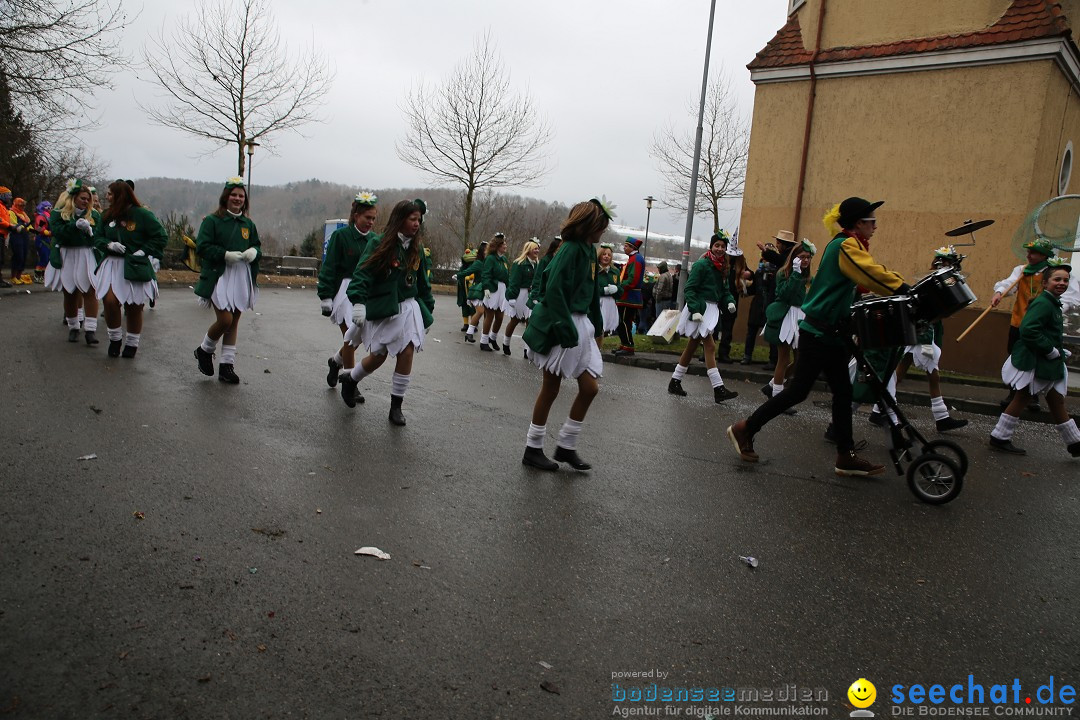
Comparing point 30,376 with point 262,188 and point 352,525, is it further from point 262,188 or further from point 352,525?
point 262,188

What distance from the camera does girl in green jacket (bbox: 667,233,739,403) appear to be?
9484 mm

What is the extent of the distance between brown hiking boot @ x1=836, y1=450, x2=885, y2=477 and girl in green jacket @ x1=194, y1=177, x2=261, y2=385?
5988mm

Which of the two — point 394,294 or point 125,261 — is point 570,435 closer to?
point 394,294

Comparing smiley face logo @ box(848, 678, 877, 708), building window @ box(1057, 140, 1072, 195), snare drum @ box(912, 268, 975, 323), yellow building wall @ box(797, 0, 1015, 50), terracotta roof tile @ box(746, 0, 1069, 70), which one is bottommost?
smiley face logo @ box(848, 678, 877, 708)

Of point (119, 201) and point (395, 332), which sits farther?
point (119, 201)

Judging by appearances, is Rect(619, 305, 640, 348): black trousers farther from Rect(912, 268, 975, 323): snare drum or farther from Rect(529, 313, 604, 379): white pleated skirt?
Rect(912, 268, 975, 323): snare drum

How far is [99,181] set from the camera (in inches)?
1773

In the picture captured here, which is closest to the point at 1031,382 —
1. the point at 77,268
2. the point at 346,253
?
the point at 346,253

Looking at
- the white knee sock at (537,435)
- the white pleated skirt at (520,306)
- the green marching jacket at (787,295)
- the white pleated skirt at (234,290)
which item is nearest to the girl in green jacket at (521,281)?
the white pleated skirt at (520,306)

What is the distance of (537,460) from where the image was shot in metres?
5.84

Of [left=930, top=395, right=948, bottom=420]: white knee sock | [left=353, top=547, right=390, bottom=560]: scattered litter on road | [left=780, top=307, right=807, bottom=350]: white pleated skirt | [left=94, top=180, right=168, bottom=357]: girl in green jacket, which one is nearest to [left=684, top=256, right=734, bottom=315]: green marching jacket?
[left=780, top=307, right=807, bottom=350]: white pleated skirt

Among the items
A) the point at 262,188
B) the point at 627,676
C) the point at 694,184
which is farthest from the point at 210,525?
the point at 262,188

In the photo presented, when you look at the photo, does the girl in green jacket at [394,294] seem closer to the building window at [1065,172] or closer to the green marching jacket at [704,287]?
the green marching jacket at [704,287]

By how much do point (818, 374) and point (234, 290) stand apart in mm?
5981
